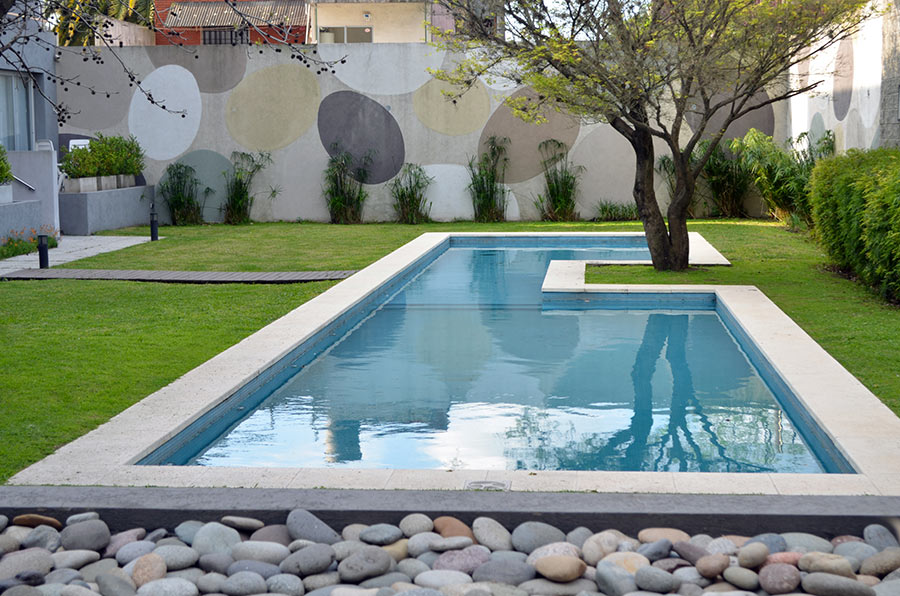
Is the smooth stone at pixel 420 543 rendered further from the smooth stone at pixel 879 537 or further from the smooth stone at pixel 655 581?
the smooth stone at pixel 879 537

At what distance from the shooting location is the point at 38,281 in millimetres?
9977

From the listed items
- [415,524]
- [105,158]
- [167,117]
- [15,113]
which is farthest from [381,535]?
[167,117]

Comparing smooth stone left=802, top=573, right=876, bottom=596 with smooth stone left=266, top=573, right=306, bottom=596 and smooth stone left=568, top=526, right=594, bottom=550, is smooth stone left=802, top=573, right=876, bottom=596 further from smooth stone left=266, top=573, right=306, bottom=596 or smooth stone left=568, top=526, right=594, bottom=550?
smooth stone left=266, top=573, right=306, bottom=596

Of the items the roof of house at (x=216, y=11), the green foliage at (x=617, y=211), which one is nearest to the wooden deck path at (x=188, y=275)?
the green foliage at (x=617, y=211)

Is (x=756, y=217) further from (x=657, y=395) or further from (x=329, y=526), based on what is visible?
(x=329, y=526)

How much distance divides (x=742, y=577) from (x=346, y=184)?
15033 mm

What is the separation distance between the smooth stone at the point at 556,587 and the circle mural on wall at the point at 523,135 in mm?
14576

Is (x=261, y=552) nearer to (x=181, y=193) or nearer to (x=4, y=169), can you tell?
(x=4, y=169)

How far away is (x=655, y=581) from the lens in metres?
2.94

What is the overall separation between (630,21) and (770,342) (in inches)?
143

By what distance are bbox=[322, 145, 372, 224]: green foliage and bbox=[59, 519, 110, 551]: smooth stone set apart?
14280mm

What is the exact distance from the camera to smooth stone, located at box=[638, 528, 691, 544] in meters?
3.29

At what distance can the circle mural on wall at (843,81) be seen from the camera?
13.3 m

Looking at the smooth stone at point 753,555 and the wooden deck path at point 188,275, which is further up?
the wooden deck path at point 188,275
